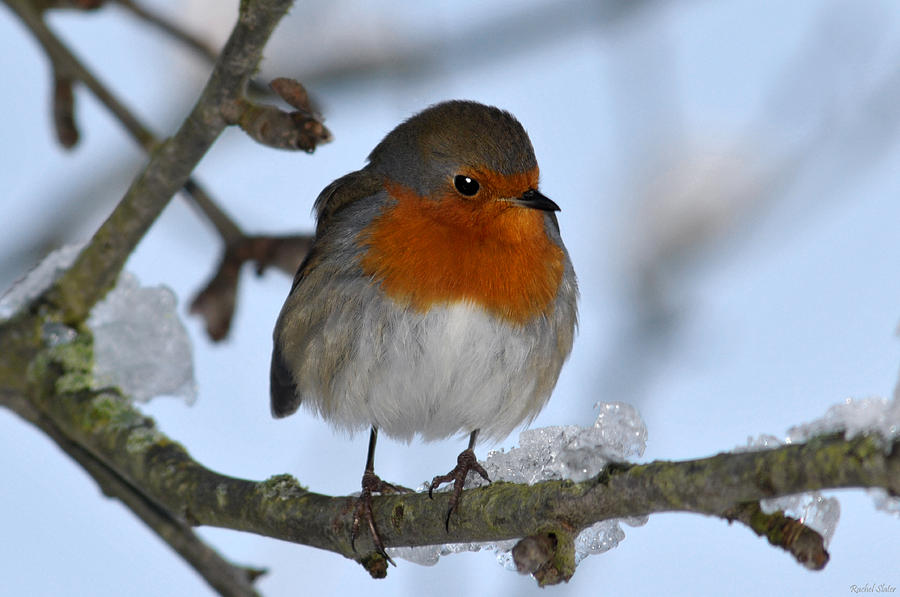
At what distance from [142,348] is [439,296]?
1.01 meters

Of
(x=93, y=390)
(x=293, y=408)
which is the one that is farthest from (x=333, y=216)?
(x=93, y=390)

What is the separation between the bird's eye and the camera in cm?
353

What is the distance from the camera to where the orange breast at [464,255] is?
328 cm

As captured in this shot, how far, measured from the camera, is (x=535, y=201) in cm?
345

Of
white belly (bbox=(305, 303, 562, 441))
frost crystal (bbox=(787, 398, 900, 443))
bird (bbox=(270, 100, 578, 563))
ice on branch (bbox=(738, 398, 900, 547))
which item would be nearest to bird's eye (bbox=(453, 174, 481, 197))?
bird (bbox=(270, 100, 578, 563))

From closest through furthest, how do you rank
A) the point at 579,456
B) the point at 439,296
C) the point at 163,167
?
the point at 579,456, the point at 163,167, the point at 439,296

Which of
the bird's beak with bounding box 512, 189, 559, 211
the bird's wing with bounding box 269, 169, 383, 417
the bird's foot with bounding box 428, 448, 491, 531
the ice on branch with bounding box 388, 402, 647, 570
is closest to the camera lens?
the ice on branch with bounding box 388, 402, 647, 570

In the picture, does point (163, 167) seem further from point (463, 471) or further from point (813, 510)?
point (813, 510)

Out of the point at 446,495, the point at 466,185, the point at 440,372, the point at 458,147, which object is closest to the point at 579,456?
the point at 446,495

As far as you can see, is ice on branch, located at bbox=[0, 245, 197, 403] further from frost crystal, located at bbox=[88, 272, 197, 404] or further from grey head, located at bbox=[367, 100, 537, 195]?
grey head, located at bbox=[367, 100, 537, 195]

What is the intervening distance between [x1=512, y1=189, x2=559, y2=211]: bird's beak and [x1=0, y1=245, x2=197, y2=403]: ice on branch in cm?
124

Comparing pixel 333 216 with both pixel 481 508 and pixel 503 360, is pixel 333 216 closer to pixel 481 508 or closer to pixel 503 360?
pixel 503 360

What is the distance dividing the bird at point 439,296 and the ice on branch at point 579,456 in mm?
512

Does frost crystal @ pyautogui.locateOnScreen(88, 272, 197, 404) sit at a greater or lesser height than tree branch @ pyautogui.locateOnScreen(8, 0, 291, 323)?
lesser
